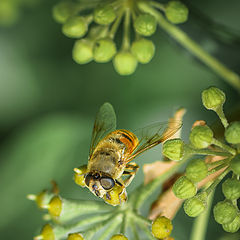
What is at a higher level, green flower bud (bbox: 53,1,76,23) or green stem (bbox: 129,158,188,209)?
green flower bud (bbox: 53,1,76,23)

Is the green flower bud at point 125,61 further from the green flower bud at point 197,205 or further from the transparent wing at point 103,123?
the green flower bud at point 197,205

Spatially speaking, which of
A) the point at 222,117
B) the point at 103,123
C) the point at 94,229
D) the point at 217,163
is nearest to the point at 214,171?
the point at 217,163

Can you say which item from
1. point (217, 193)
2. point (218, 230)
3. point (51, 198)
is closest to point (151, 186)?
point (51, 198)

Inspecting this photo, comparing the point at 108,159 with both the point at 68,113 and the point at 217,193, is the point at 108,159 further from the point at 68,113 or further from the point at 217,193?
the point at 68,113

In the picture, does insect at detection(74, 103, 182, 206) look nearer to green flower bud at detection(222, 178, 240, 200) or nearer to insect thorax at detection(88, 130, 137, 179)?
insect thorax at detection(88, 130, 137, 179)

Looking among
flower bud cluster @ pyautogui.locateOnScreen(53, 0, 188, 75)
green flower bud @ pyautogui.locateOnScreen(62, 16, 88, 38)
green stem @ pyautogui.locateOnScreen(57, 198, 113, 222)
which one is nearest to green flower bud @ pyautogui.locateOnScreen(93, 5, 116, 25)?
flower bud cluster @ pyautogui.locateOnScreen(53, 0, 188, 75)

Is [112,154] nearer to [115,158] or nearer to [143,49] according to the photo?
[115,158]

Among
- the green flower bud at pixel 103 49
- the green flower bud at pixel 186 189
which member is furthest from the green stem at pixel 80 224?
the green flower bud at pixel 103 49
